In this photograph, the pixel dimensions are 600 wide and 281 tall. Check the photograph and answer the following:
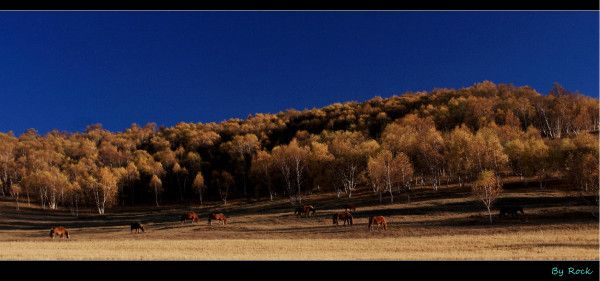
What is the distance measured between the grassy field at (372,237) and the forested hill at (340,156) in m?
9.39

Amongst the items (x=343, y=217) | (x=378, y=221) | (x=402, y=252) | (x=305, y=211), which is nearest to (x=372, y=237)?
(x=378, y=221)

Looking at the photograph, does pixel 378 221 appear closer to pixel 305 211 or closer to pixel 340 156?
pixel 305 211

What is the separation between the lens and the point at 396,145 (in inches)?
4094

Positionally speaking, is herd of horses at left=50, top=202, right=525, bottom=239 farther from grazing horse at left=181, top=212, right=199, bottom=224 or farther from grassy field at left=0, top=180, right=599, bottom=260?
grassy field at left=0, top=180, right=599, bottom=260

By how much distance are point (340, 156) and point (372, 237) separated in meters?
57.2

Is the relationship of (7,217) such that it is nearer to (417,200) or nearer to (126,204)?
(126,204)

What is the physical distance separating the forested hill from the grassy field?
939cm

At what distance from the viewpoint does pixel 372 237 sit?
45031 millimetres

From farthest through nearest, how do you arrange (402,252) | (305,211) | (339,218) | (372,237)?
(305,211)
(339,218)
(372,237)
(402,252)

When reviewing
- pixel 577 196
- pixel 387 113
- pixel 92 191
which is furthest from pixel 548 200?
pixel 387 113

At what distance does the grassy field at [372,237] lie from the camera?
28.3 m

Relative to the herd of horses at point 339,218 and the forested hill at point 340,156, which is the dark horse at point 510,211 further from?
the forested hill at point 340,156

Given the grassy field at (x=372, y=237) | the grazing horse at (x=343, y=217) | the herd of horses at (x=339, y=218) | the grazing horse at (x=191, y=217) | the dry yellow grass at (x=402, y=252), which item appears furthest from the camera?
the grazing horse at (x=191, y=217)

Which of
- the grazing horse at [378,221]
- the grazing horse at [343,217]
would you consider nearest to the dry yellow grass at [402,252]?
the grazing horse at [378,221]
